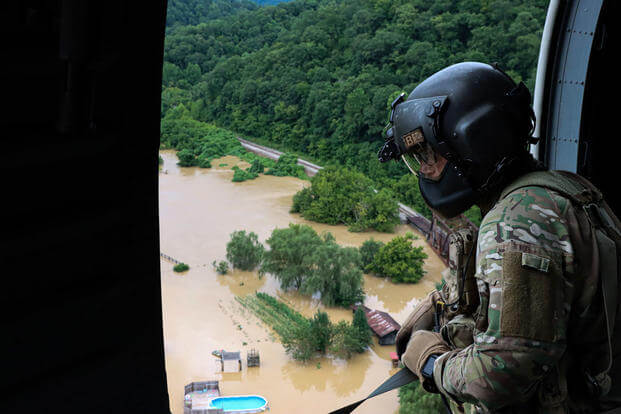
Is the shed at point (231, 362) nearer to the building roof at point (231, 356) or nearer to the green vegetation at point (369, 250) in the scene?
the building roof at point (231, 356)

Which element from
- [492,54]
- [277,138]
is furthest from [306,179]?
[492,54]

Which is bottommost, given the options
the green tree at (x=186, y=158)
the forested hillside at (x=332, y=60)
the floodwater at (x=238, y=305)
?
the floodwater at (x=238, y=305)

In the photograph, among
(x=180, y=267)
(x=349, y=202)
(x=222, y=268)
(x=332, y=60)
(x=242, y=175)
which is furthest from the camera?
(x=332, y=60)

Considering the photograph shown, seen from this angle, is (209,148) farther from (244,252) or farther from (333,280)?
(333,280)

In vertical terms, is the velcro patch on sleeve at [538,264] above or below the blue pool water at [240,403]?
above

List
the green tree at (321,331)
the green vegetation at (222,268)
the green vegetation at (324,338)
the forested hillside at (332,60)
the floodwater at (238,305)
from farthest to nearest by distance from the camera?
the forested hillside at (332,60)
the green vegetation at (222,268)
the green tree at (321,331)
the green vegetation at (324,338)
the floodwater at (238,305)

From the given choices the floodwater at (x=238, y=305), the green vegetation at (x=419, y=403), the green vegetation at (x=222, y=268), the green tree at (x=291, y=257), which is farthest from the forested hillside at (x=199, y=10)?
the green vegetation at (x=419, y=403)

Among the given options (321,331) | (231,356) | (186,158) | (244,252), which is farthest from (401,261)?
(186,158)

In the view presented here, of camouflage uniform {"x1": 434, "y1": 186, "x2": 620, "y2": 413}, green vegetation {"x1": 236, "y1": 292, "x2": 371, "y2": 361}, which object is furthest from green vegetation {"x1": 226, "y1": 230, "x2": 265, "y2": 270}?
camouflage uniform {"x1": 434, "y1": 186, "x2": 620, "y2": 413}
